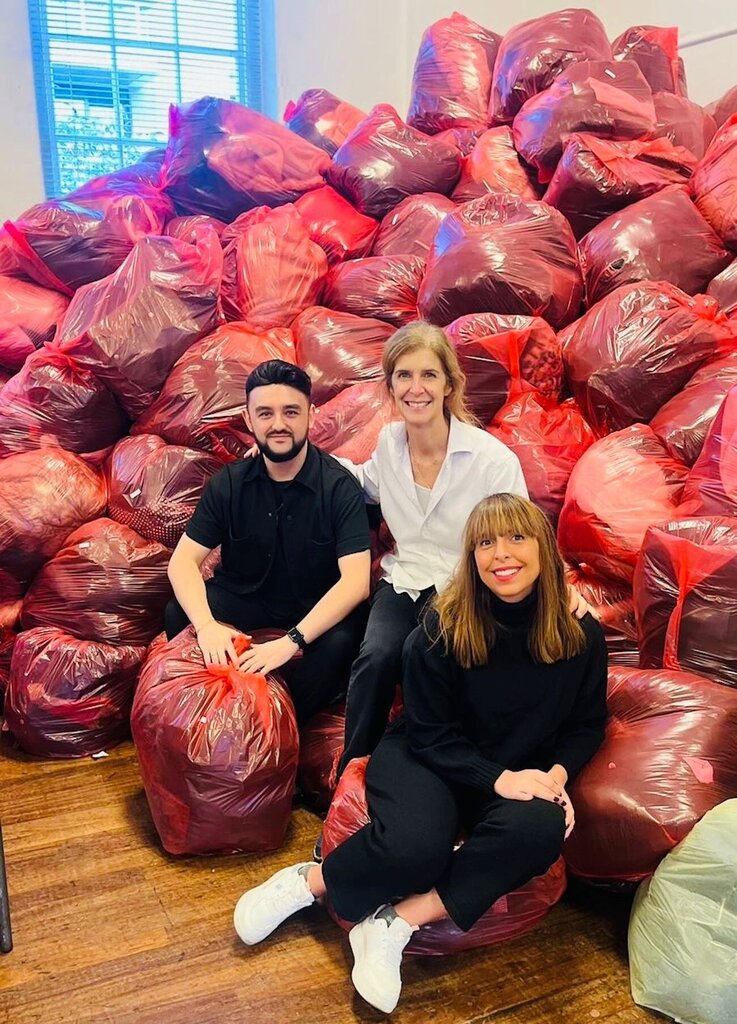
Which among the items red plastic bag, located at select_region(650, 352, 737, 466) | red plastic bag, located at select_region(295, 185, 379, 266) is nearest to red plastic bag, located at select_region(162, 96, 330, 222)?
red plastic bag, located at select_region(295, 185, 379, 266)

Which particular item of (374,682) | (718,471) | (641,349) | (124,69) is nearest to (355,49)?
(124,69)

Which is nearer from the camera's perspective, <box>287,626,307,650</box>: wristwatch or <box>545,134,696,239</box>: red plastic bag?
<box>287,626,307,650</box>: wristwatch

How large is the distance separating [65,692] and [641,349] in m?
1.72

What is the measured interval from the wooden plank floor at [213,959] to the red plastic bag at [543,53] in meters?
2.74

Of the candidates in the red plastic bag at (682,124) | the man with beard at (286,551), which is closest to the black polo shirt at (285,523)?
the man with beard at (286,551)

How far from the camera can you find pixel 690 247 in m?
2.49

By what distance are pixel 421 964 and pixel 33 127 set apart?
4.49 meters

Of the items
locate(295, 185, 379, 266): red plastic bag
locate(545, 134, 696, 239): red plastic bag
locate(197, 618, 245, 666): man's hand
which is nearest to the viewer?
locate(197, 618, 245, 666): man's hand

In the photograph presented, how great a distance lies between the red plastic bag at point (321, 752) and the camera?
2.04m

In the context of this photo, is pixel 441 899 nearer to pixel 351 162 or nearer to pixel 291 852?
pixel 291 852

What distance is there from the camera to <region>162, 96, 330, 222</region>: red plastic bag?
317cm

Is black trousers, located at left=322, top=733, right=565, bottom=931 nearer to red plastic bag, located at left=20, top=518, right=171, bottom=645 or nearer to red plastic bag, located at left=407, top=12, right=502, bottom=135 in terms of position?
red plastic bag, located at left=20, top=518, right=171, bottom=645

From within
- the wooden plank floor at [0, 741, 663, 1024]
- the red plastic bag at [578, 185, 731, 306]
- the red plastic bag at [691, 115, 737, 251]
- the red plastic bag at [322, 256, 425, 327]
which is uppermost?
the red plastic bag at [691, 115, 737, 251]

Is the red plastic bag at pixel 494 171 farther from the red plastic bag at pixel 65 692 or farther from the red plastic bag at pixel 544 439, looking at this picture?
the red plastic bag at pixel 65 692
